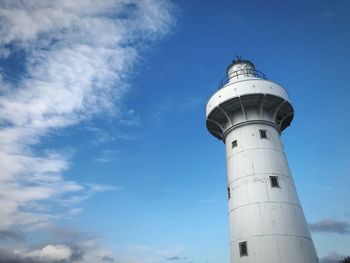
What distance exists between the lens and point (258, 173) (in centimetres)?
2448

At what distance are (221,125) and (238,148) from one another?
359 centimetres

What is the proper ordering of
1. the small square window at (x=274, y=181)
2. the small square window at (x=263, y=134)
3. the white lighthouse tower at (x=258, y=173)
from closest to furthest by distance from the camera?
the white lighthouse tower at (x=258, y=173) < the small square window at (x=274, y=181) < the small square window at (x=263, y=134)

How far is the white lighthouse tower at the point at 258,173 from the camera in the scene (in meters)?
21.9

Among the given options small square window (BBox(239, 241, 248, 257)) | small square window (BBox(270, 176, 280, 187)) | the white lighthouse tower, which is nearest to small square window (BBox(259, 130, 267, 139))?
the white lighthouse tower

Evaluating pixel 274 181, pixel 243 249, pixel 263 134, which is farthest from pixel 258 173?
pixel 243 249

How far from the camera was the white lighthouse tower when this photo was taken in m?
21.9

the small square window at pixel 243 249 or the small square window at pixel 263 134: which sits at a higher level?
the small square window at pixel 263 134

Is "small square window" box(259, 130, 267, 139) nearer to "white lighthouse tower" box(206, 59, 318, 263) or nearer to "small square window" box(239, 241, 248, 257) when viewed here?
"white lighthouse tower" box(206, 59, 318, 263)

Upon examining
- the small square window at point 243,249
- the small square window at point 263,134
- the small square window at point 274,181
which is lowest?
the small square window at point 243,249

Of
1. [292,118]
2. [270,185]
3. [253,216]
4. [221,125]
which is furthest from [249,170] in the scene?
[292,118]

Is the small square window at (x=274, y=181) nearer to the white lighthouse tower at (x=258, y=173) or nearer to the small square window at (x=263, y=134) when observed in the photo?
the white lighthouse tower at (x=258, y=173)

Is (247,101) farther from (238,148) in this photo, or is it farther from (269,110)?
(238,148)

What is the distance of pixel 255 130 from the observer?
87.3 feet

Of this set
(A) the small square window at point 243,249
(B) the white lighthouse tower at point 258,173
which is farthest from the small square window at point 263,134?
(A) the small square window at point 243,249
